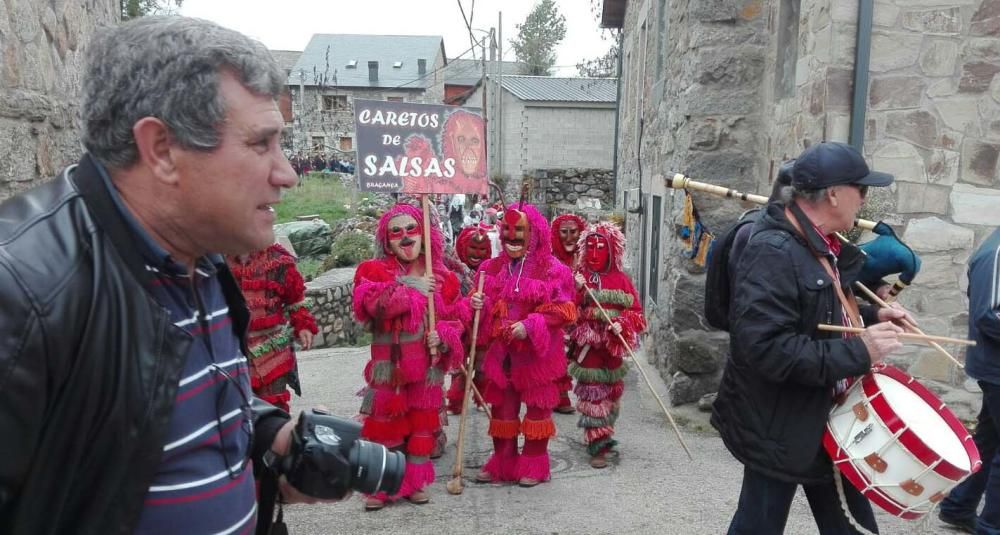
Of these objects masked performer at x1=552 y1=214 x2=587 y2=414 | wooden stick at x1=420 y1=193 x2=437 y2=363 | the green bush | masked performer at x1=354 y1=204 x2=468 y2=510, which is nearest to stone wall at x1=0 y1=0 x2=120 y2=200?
masked performer at x1=354 y1=204 x2=468 y2=510

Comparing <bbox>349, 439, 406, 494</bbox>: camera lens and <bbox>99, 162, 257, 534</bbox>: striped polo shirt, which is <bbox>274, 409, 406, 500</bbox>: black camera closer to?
<bbox>349, 439, 406, 494</bbox>: camera lens

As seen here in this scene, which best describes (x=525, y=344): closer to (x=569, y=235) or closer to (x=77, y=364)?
(x=569, y=235)

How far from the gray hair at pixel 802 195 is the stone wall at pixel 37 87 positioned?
3197 mm

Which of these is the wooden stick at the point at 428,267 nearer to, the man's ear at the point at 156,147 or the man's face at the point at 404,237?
the man's face at the point at 404,237

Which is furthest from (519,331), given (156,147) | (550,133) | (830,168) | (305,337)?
(550,133)

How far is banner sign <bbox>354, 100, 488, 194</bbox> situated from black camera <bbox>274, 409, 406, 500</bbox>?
282 cm

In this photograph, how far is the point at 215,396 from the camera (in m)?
1.39

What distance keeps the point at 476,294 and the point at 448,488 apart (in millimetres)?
1305

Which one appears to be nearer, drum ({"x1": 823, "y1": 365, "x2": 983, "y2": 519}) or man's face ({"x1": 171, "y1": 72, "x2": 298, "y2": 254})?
man's face ({"x1": 171, "y1": 72, "x2": 298, "y2": 254})

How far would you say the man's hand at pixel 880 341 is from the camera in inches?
94.5

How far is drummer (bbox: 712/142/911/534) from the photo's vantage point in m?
2.43

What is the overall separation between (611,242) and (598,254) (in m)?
0.14

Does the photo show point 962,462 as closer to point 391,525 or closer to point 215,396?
point 215,396

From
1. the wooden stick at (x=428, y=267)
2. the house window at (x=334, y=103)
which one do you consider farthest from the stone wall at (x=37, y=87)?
the house window at (x=334, y=103)
